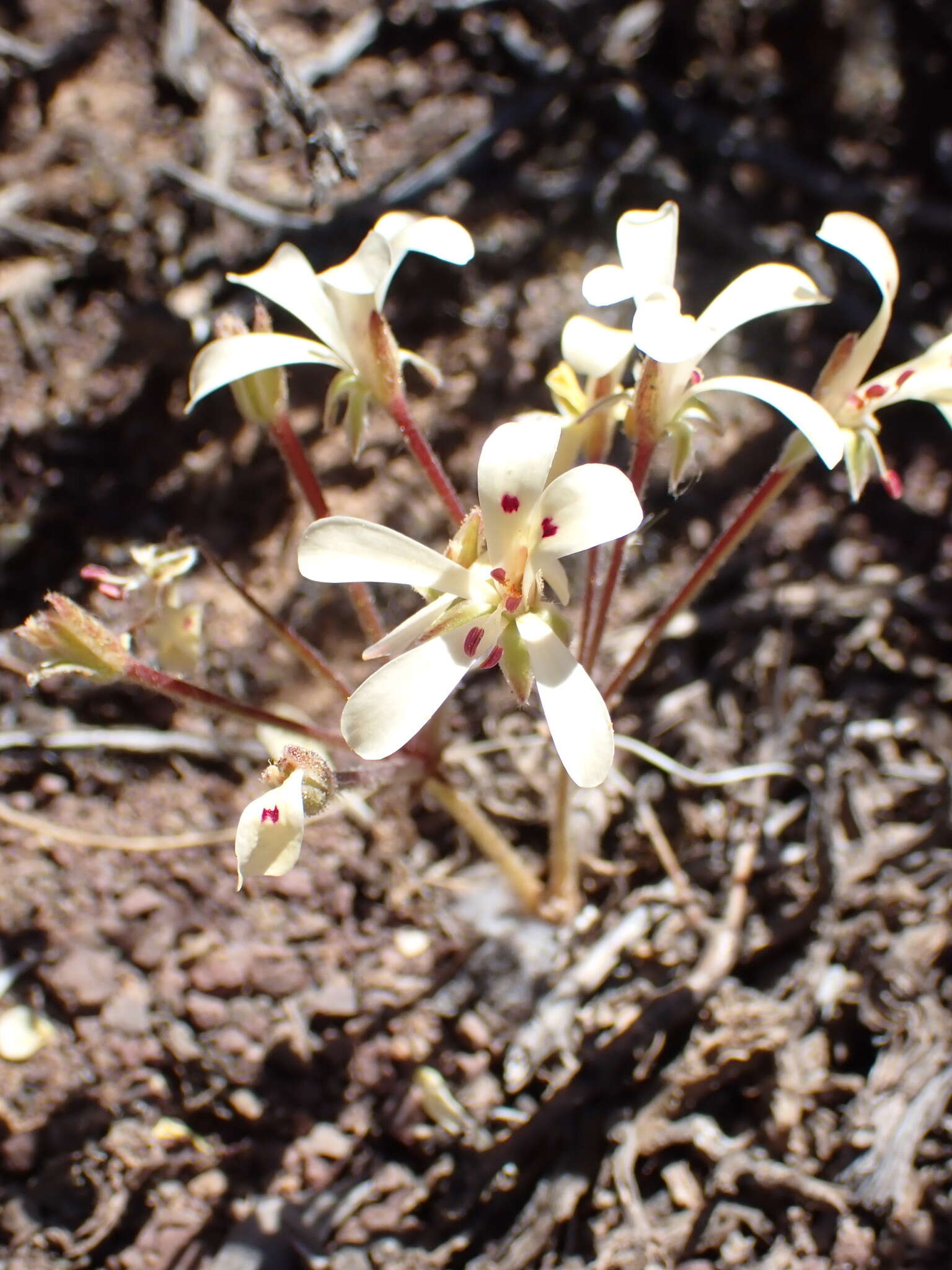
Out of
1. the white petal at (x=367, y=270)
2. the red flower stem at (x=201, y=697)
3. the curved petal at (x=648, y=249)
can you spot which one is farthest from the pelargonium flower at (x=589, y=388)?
the red flower stem at (x=201, y=697)

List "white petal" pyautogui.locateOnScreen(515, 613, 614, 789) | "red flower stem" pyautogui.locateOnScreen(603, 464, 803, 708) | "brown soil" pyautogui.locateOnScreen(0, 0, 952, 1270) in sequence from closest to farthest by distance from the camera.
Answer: "white petal" pyautogui.locateOnScreen(515, 613, 614, 789)
"red flower stem" pyautogui.locateOnScreen(603, 464, 803, 708)
"brown soil" pyautogui.locateOnScreen(0, 0, 952, 1270)

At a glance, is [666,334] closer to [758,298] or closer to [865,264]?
[758,298]

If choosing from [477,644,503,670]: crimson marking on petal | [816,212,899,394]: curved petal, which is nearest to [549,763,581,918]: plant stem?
[477,644,503,670]: crimson marking on petal

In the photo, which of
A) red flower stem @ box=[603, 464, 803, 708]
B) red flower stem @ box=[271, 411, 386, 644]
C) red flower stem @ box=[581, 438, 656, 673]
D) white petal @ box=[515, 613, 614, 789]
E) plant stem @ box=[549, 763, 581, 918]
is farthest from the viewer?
plant stem @ box=[549, 763, 581, 918]

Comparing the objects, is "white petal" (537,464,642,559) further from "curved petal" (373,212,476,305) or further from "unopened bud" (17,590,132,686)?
"unopened bud" (17,590,132,686)

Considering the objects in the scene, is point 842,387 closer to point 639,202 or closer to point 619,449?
point 619,449

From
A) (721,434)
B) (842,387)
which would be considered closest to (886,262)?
(842,387)
